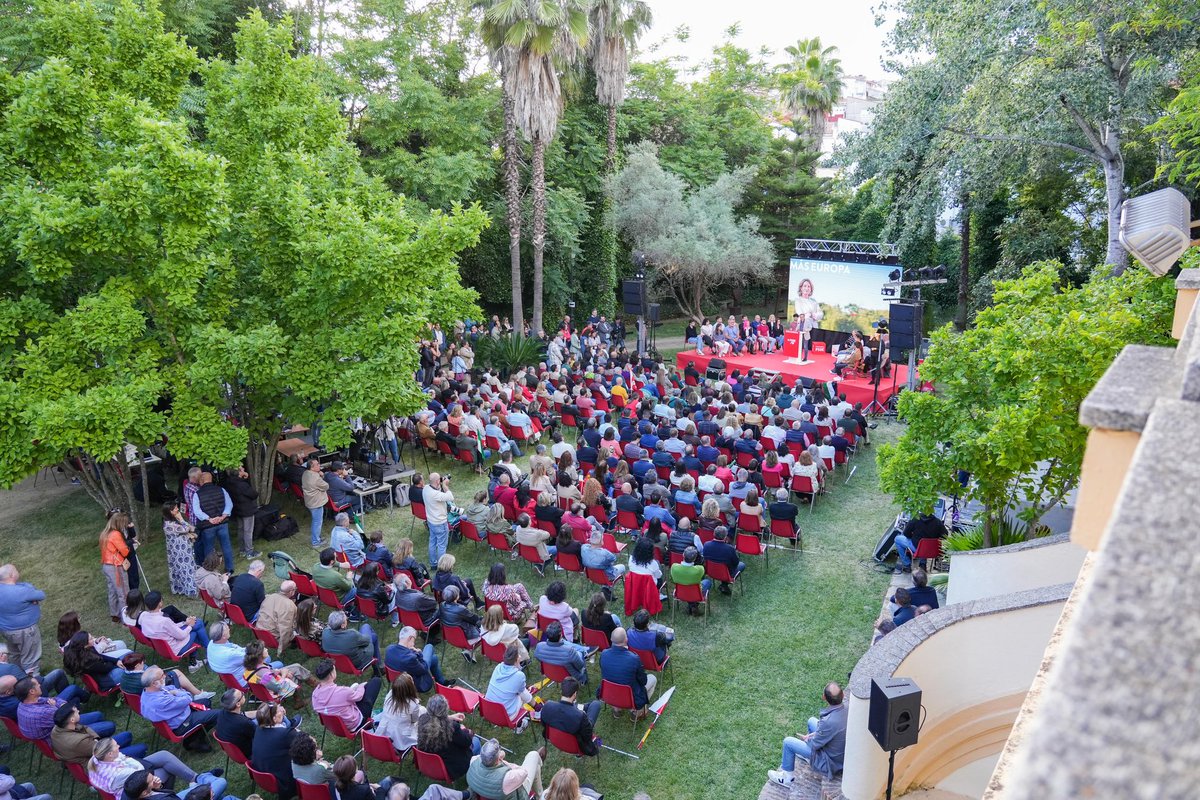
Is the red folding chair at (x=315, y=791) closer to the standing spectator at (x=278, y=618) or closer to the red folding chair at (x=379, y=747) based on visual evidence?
the red folding chair at (x=379, y=747)

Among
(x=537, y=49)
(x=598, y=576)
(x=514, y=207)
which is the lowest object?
(x=598, y=576)

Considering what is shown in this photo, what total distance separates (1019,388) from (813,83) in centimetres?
3189

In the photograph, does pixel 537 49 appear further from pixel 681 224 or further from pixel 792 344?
pixel 792 344

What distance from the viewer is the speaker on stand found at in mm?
5477

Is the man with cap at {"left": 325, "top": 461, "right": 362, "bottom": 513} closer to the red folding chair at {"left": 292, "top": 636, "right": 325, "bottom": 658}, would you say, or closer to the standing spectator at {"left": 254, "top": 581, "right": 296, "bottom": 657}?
the standing spectator at {"left": 254, "top": 581, "right": 296, "bottom": 657}

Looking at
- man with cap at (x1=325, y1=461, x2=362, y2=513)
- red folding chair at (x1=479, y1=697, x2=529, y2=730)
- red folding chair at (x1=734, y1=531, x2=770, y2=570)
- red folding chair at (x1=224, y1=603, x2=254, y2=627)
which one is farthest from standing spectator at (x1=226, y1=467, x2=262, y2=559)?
red folding chair at (x1=734, y1=531, x2=770, y2=570)

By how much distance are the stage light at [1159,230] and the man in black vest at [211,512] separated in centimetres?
1042

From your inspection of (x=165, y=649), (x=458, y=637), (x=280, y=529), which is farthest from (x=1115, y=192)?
(x=165, y=649)

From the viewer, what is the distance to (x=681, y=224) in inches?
1100

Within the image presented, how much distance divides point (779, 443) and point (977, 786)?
23.2 feet

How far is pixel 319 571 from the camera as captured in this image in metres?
9.16

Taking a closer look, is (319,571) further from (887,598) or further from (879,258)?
(879,258)

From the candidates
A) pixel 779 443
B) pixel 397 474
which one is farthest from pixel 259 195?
pixel 779 443

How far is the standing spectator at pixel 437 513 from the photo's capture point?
10.6m
